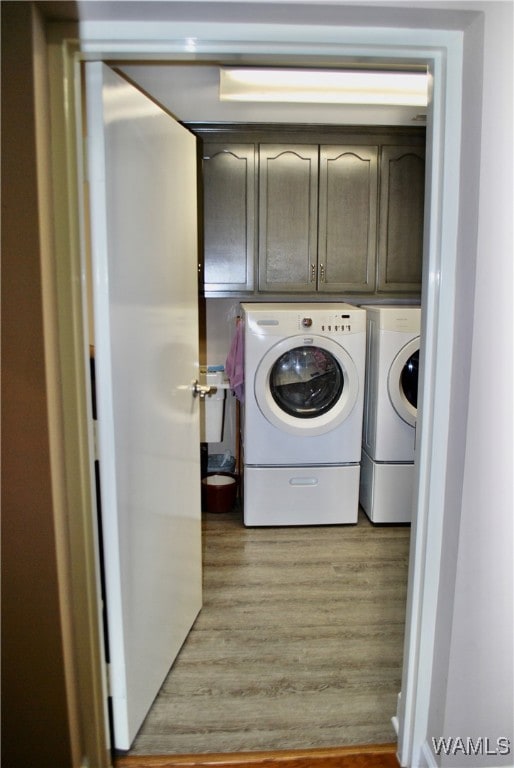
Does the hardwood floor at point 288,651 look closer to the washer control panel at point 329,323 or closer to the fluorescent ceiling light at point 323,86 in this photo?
the washer control panel at point 329,323

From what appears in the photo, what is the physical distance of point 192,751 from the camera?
1.66 m

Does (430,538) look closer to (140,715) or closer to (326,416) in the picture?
(140,715)

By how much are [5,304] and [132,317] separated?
38cm

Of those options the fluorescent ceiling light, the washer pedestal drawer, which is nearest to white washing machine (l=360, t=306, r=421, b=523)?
the washer pedestal drawer

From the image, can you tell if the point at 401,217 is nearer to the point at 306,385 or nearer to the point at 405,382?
the point at 405,382

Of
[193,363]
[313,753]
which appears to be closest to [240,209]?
[193,363]

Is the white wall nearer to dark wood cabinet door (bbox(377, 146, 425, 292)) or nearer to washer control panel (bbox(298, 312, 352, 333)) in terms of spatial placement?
washer control panel (bbox(298, 312, 352, 333))

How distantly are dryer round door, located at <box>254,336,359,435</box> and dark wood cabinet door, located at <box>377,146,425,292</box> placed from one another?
0.66 m

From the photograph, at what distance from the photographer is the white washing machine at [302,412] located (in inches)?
118

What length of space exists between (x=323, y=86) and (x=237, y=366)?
1.48m

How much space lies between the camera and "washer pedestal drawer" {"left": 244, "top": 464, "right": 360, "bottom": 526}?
3133mm

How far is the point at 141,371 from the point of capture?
64.4 inches

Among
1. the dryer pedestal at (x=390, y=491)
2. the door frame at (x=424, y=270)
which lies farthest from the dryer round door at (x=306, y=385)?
the door frame at (x=424, y=270)

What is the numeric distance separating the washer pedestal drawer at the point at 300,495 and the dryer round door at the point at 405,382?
40cm
